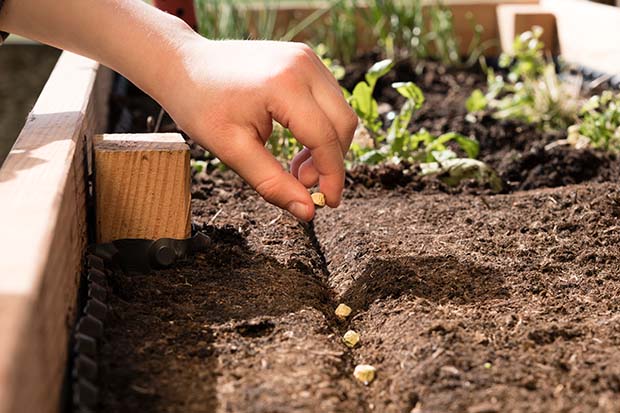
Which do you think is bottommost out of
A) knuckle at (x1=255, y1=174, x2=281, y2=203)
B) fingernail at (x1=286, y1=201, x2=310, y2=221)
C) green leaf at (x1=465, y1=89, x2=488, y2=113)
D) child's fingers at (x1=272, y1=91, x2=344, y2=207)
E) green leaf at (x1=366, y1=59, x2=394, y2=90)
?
green leaf at (x1=465, y1=89, x2=488, y2=113)

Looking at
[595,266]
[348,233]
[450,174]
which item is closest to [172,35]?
[348,233]

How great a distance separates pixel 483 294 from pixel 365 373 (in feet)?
1.09

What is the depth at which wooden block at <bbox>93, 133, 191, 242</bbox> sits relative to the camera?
150cm

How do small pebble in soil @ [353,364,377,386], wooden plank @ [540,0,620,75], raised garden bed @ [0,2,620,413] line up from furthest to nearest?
wooden plank @ [540,0,620,75], small pebble in soil @ [353,364,377,386], raised garden bed @ [0,2,620,413]

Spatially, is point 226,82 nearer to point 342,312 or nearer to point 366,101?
point 342,312

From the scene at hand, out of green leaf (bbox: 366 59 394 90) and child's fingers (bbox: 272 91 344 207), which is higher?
child's fingers (bbox: 272 91 344 207)

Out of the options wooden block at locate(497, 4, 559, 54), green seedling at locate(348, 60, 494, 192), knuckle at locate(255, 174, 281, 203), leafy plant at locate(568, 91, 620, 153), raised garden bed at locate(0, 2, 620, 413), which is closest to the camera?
raised garden bed at locate(0, 2, 620, 413)

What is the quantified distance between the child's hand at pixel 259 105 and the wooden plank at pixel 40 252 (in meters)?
0.23

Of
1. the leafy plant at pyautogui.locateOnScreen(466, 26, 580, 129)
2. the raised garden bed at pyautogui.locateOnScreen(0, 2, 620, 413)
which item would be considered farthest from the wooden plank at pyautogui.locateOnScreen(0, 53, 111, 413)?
the leafy plant at pyautogui.locateOnScreen(466, 26, 580, 129)

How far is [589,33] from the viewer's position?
10.9ft

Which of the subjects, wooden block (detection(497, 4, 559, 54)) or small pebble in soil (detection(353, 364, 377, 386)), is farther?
wooden block (detection(497, 4, 559, 54))

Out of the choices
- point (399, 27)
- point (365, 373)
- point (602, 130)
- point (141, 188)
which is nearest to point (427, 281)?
point (365, 373)

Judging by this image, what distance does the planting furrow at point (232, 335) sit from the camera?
1098 mm

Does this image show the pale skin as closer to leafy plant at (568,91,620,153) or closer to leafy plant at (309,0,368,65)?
leafy plant at (568,91,620,153)
